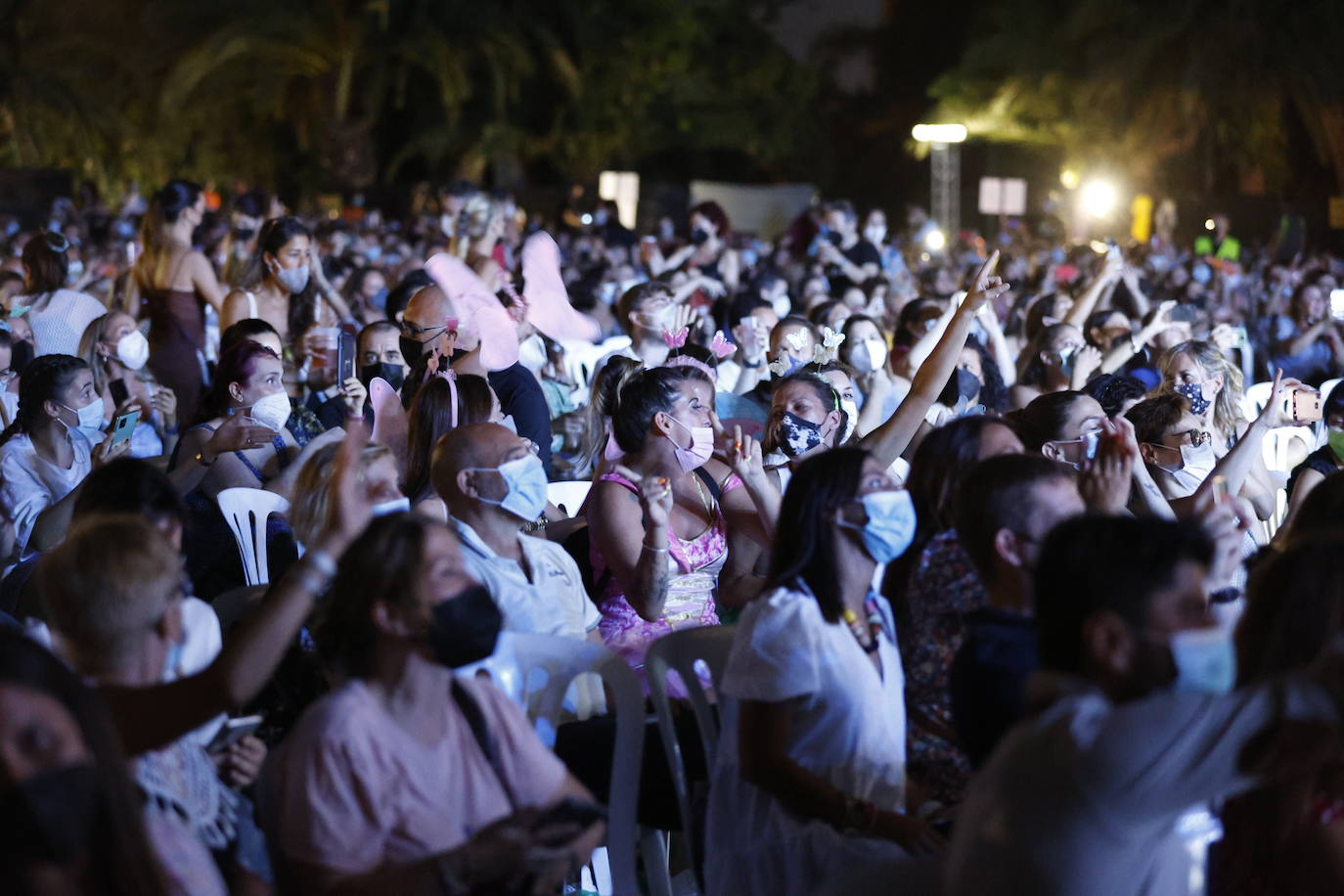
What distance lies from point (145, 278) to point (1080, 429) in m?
4.82

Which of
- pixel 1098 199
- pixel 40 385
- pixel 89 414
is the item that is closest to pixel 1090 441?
pixel 89 414

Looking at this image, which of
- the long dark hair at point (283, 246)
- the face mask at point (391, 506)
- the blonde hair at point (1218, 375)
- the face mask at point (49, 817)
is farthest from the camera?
the long dark hair at point (283, 246)

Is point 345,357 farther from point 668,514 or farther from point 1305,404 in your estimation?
point 1305,404

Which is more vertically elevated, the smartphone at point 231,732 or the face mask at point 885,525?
the face mask at point 885,525

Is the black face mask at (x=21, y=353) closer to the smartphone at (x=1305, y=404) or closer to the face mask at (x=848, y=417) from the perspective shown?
the face mask at (x=848, y=417)

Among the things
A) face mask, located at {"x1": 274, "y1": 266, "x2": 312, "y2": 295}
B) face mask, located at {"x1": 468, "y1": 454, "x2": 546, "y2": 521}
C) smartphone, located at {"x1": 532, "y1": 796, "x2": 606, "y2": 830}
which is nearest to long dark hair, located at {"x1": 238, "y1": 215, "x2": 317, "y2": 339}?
face mask, located at {"x1": 274, "y1": 266, "x2": 312, "y2": 295}

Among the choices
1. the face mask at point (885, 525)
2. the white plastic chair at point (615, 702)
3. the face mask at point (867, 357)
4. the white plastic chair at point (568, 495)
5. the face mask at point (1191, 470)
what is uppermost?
the face mask at point (867, 357)

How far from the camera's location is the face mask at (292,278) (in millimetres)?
7227

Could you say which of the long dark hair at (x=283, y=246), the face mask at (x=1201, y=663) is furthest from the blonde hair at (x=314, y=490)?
the long dark hair at (x=283, y=246)

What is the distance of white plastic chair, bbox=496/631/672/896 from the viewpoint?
3.36m

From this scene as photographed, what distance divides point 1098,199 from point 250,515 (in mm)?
24900

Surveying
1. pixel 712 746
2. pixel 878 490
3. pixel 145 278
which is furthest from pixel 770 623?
pixel 145 278

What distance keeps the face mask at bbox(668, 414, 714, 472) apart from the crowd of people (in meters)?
0.03

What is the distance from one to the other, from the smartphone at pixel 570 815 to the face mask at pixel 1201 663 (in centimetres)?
98
